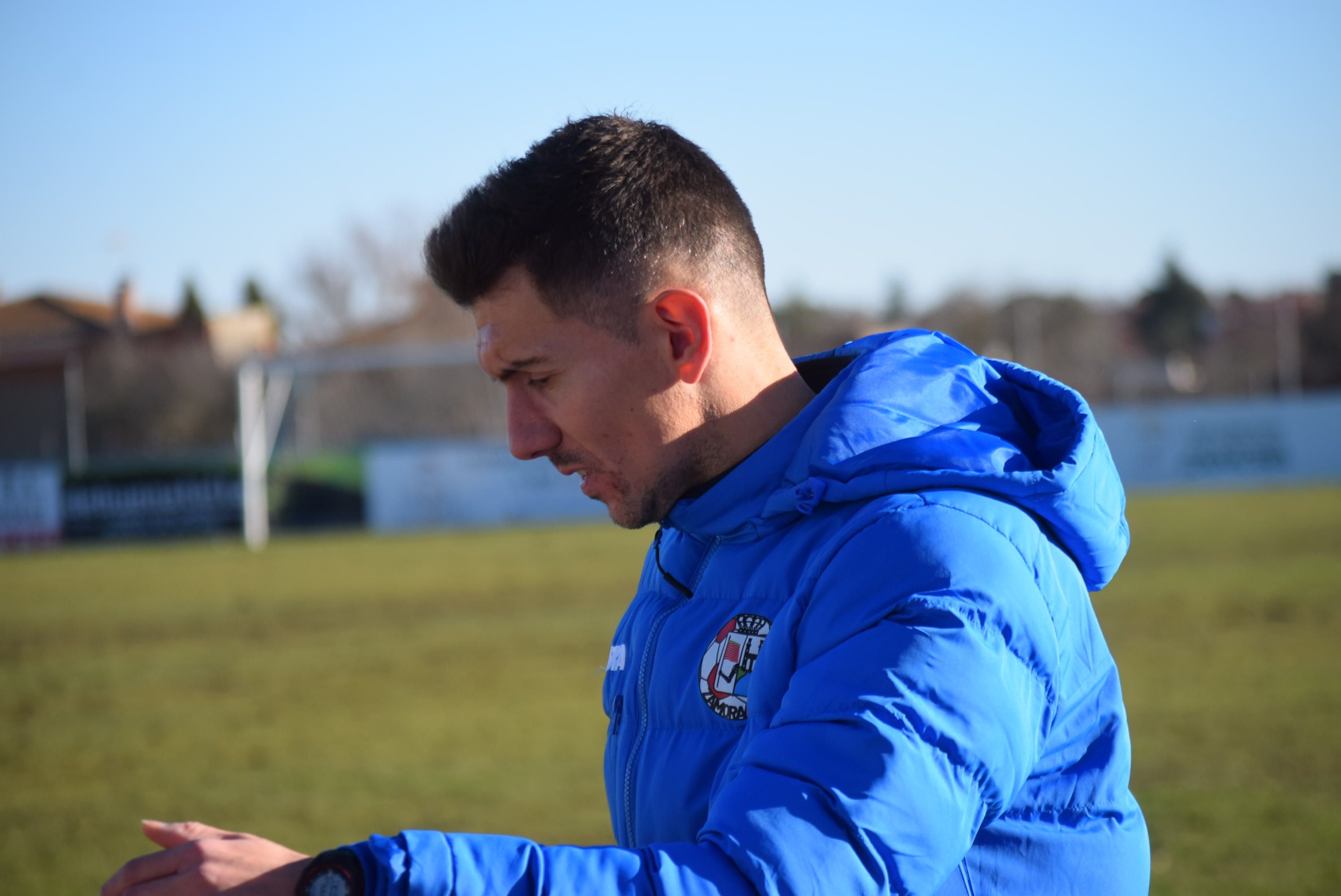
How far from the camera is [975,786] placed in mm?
1243

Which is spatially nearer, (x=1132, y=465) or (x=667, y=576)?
(x=667, y=576)

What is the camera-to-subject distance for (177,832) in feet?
3.84

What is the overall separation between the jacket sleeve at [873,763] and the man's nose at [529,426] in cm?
60

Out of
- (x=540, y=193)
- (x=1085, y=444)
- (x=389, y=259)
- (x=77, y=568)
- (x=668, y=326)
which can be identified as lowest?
(x=77, y=568)

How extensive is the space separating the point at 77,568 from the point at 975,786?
25543 mm

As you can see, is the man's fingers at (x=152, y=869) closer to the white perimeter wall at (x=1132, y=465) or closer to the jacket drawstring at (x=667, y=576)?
the jacket drawstring at (x=667, y=576)

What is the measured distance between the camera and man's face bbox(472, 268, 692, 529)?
171 cm

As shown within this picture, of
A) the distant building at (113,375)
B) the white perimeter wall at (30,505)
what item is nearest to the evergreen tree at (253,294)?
Answer: the distant building at (113,375)

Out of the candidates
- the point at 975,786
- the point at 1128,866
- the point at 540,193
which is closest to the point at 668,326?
the point at 540,193

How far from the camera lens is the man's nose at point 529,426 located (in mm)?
1795

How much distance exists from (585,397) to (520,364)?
0.35ft

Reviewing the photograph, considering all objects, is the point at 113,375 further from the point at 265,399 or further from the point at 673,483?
the point at 673,483

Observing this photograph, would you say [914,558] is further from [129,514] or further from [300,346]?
[300,346]

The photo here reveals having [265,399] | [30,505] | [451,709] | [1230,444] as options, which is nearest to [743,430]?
[451,709]
